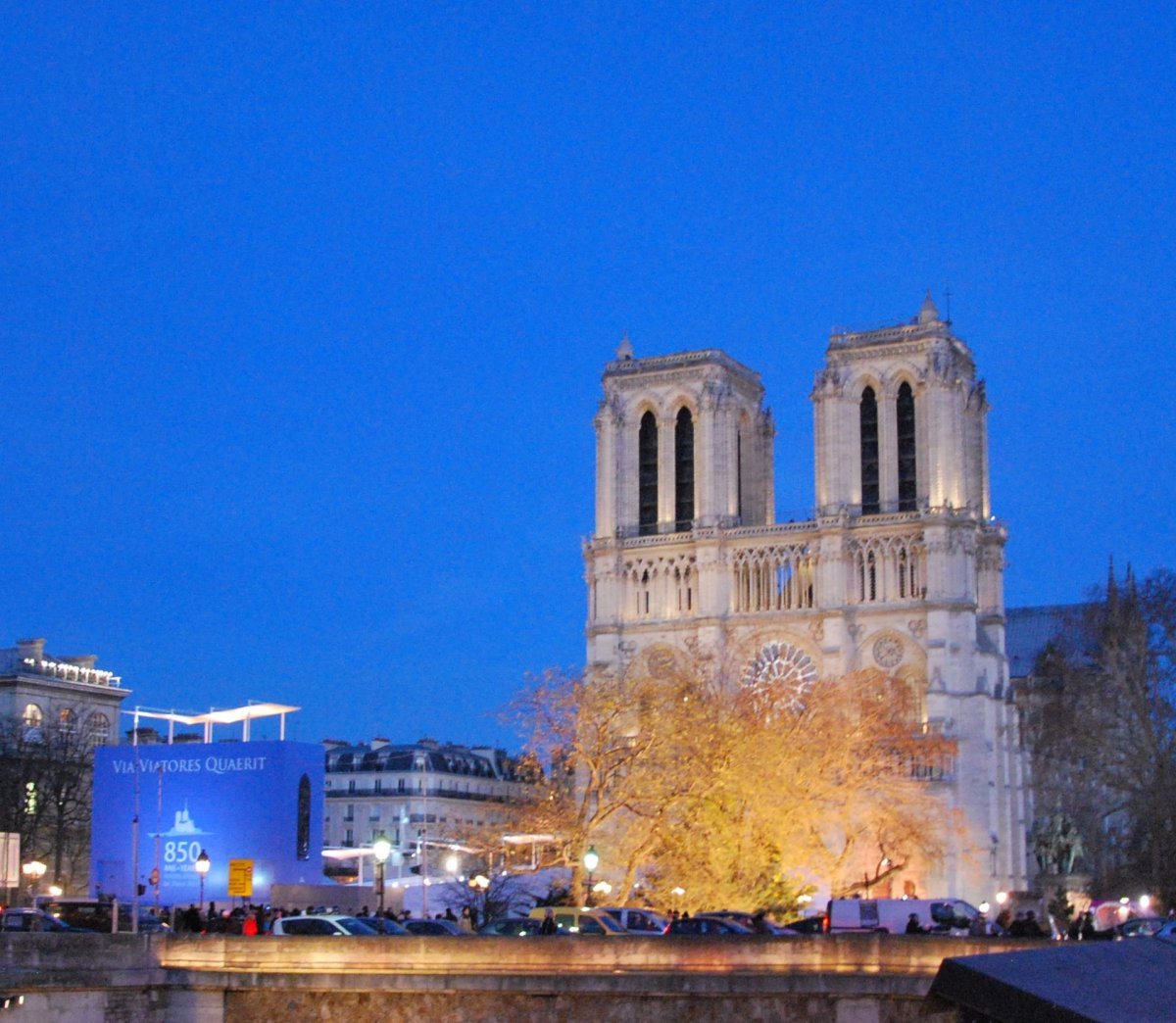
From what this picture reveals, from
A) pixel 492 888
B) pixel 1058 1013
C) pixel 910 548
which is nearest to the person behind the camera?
pixel 1058 1013

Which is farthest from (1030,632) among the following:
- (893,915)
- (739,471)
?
(893,915)

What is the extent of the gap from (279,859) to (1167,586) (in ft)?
98.8

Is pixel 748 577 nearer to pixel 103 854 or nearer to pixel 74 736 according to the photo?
pixel 74 736

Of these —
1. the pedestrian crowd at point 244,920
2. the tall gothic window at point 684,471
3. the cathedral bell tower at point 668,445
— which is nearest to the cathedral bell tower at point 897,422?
the cathedral bell tower at point 668,445

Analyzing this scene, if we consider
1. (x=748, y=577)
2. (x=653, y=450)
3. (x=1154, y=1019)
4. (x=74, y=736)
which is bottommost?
(x=1154, y=1019)

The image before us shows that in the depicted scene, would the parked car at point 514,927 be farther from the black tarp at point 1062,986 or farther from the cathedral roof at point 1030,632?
the cathedral roof at point 1030,632

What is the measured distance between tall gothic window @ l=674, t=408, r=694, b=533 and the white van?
51349 mm

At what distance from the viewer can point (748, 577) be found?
324ft

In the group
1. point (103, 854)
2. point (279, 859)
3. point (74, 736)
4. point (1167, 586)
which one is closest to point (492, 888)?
point (279, 859)

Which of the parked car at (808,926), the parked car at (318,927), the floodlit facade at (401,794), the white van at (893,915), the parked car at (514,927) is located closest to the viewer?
the parked car at (318,927)

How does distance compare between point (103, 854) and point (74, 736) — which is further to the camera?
point (74, 736)

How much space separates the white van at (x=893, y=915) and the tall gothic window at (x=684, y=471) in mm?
51349

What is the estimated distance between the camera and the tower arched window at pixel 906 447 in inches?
3853

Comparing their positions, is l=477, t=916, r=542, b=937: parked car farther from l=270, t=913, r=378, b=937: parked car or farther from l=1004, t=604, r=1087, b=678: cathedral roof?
l=1004, t=604, r=1087, b=678: cathedral roof
